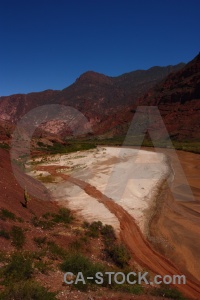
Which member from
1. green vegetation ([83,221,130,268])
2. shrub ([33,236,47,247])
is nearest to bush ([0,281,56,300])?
shrub ([33,236,47,247])

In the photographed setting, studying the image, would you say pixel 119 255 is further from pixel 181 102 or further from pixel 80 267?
pixel 181 102

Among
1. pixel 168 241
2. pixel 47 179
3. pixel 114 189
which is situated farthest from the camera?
pixel 47 179

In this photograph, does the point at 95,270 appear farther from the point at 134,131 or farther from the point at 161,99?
the point at 161,99

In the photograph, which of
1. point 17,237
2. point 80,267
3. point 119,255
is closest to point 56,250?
point 17,237

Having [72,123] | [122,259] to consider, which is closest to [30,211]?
[122,259]

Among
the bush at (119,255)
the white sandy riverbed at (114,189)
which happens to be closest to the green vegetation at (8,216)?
the bush at (119,255)

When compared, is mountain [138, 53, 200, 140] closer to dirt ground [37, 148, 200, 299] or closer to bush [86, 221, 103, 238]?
dirt ground [37, 148, 200, 299]
